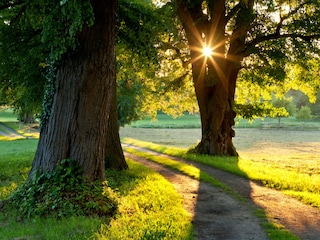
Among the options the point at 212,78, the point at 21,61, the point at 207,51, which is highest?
the point at 207,51

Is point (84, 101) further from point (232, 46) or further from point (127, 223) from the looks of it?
point (232, 46)

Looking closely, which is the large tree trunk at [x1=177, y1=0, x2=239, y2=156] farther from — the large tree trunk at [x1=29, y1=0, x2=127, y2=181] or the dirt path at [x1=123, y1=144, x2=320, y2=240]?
the large tree trunk at [x1=29, y1=0, x2=127, y2=181]

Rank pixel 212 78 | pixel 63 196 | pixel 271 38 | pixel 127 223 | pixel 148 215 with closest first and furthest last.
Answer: pixel 127 223, pixel 148 215, pixel 63 196, pixel 271 38, pixel 212 78

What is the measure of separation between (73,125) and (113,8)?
287 cm

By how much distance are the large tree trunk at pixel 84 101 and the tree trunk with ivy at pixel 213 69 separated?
10760mm

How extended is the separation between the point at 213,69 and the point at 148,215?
13.0m

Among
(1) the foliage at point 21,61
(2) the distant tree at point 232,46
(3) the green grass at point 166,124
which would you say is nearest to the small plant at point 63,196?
(1) the foliage at point 21,61

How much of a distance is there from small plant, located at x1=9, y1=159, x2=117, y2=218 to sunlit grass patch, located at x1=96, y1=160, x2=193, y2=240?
0.49 meters

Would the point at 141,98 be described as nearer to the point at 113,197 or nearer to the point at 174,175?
the point at 174,175

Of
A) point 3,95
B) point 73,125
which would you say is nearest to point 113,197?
point 73,125

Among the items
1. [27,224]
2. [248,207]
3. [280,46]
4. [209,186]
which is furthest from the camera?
[280,46]

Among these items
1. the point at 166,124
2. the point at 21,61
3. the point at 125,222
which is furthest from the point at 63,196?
the point at 166,124

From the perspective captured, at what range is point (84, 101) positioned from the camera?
7891 millimetres

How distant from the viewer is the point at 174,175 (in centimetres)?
1344
